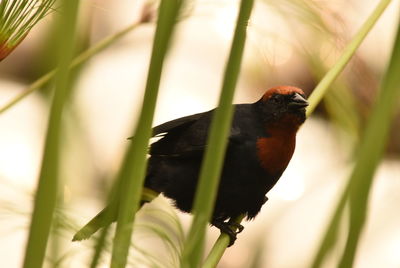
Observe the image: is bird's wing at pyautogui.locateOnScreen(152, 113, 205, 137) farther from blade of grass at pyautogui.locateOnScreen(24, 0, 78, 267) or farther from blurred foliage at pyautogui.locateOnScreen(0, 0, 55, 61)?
blade of grass at pyautogui.locateOnScreen(24, 0, 78, 267)

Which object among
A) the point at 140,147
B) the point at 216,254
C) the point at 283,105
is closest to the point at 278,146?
the point at 283,105

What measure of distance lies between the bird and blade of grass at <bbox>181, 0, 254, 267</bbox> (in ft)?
1.52

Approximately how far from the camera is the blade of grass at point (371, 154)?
0.34m

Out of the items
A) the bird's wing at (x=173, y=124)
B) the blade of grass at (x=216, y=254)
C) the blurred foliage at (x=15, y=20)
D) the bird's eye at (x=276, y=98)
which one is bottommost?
the blade of grass at (x=216, y=254)

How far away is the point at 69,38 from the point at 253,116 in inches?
25.2

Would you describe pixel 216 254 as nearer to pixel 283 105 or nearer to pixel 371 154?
pixel 371 154

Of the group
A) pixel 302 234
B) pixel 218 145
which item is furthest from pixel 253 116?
pixel 302 234

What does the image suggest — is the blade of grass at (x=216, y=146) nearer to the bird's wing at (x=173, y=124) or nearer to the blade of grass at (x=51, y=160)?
the blade of grass at (x=51, y=160)

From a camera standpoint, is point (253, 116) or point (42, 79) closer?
point (42, 79)

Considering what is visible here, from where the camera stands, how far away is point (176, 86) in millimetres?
2156

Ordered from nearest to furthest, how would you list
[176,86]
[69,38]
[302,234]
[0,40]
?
1. [69,38]
2. [0,40]
3. [302,234]
4. [176,86]

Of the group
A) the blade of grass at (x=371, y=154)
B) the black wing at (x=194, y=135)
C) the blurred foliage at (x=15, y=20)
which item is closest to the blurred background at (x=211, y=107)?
the black wing at (x=194, y=135)

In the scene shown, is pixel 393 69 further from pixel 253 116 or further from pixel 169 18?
pixel 253 116

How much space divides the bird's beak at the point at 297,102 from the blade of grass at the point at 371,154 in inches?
18.3
